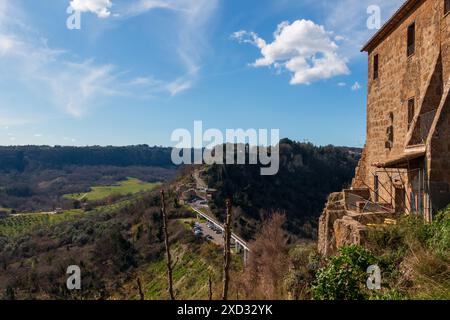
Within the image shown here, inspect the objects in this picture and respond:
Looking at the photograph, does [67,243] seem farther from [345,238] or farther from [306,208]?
[345,238]

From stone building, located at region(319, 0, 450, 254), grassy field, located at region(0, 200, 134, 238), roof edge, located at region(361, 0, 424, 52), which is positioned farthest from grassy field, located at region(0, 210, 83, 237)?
roof edge, located at region(361, 0, 424, 52)

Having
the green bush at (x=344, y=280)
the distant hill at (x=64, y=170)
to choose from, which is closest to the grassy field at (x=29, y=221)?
the distant hill at (x=64, y=170)

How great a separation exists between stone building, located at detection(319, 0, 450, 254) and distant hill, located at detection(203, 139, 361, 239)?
28.8 m

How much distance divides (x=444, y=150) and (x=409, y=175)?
195 centimetres

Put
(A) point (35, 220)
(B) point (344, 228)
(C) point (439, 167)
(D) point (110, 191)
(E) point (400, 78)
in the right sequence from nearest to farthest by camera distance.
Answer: (C) point (439, 167), (B) point (344, 228), (E) point (400, 78), (A) point (35, 220), (D) point (110, 191)

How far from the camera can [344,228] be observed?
32.6ft

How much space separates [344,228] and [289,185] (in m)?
60.8

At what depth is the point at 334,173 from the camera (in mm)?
80188

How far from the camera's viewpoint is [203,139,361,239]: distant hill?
53013 millimetres

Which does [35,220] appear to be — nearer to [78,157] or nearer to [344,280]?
[344,280]

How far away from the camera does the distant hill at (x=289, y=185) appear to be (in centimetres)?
5301

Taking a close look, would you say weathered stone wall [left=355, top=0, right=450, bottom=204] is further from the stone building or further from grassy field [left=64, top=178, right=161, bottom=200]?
grassy field [left=64, top=178, right=161, bottom=200]

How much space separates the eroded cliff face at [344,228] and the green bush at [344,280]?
5.98ft

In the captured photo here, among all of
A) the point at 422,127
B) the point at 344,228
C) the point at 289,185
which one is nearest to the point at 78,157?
the point at 289,185
